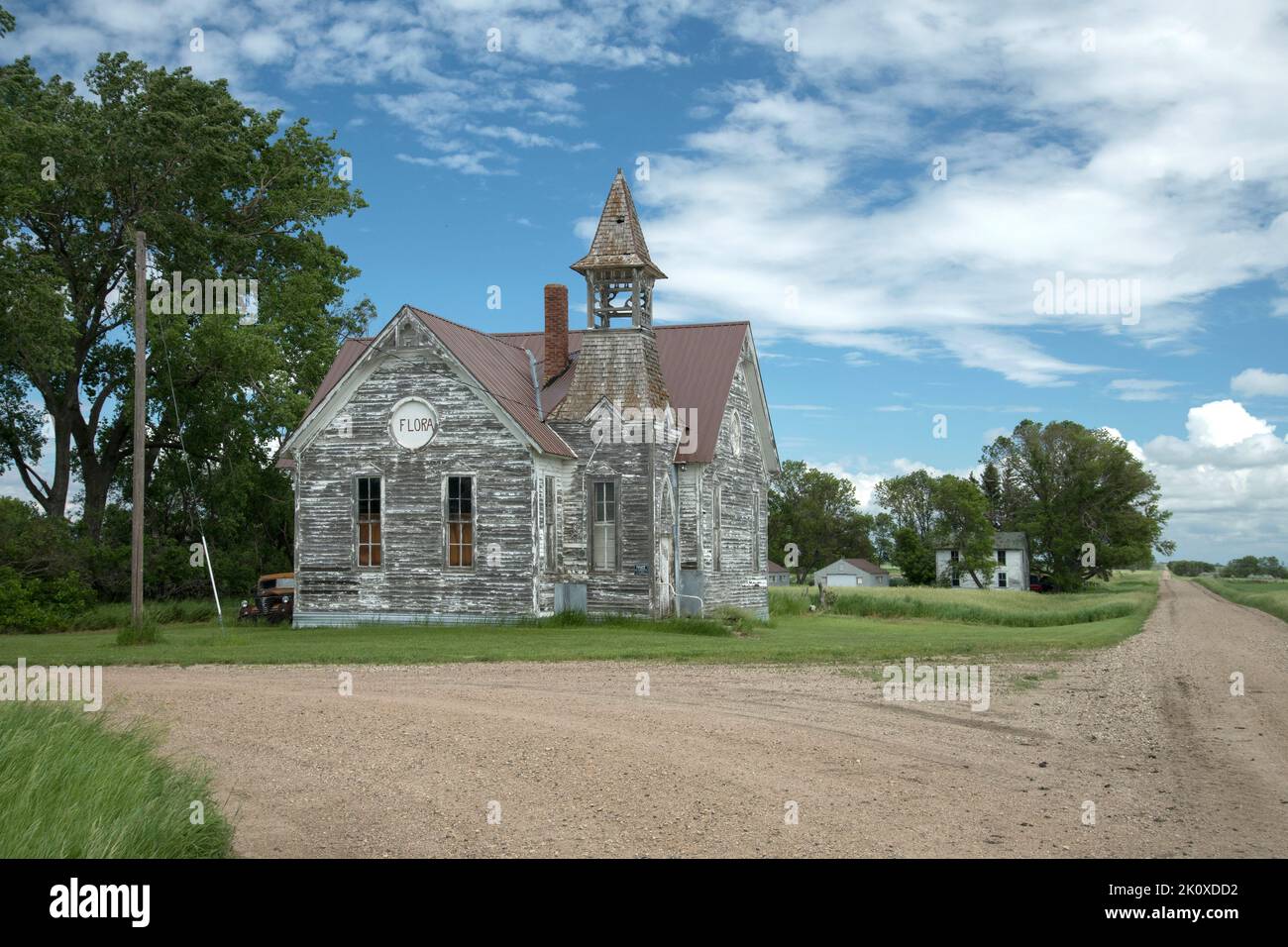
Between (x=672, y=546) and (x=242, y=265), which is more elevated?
(x=242, y=265)

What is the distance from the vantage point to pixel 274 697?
13.8 meters

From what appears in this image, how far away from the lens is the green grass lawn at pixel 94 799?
6312 millimetres

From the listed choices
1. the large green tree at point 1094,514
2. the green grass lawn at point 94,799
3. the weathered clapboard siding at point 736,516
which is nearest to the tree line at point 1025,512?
the large green tree at point 1094,514

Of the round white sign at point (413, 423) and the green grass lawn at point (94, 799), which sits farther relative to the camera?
the round white sign at point (413, 423)

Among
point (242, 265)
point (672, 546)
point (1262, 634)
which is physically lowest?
point (1262, 634)

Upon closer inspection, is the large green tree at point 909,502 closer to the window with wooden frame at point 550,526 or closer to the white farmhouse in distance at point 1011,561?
the white farmhouse in distance at point 1011,561

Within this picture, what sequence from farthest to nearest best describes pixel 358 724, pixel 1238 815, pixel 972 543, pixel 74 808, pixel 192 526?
1. pixel 972 543
2. pixel 192 526
3. pixel 358 724
4. pixel 1238 815
5. pixel 74 808

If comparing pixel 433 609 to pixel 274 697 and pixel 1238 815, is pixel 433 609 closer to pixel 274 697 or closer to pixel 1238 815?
pixel 274 697

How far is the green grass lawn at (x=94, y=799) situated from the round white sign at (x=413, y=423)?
19.3 metres

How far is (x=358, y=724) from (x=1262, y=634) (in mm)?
25506

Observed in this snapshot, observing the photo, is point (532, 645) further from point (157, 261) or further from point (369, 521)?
point (157, 261)

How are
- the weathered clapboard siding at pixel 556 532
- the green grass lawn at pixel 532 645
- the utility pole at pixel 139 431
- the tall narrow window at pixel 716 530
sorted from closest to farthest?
the green grass lawn at pixel 532 645
the utility pole at pixel 139 431
the weathered clapboard siding at pixel 556 532
the tall narrow window at pixel 716 530
